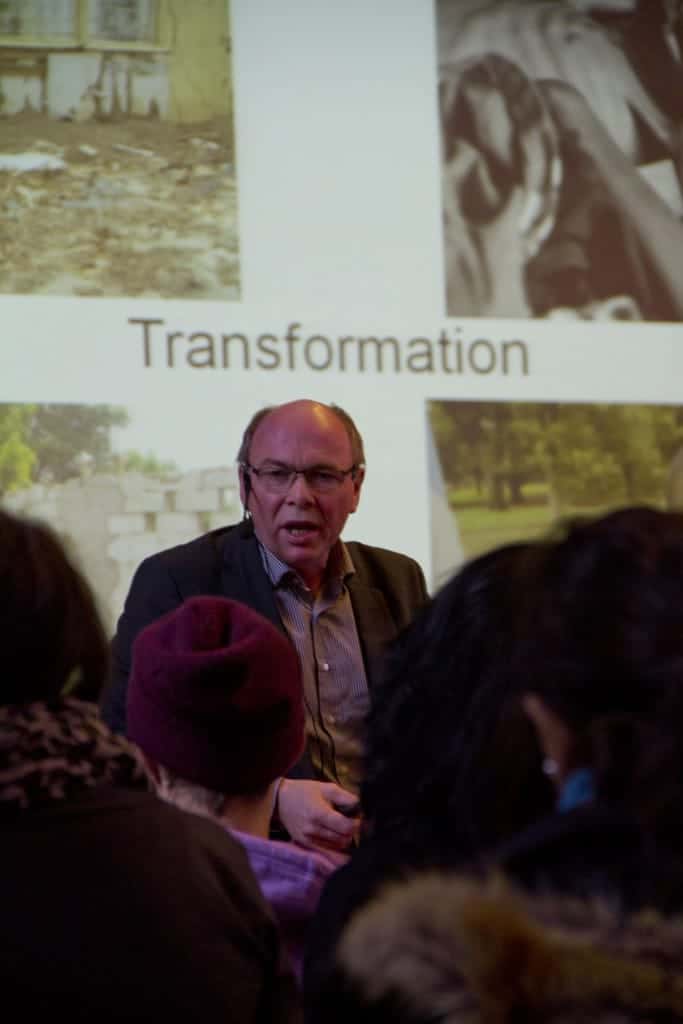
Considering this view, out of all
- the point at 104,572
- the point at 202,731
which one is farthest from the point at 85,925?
the point at 104,572

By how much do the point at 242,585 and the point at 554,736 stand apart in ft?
6.83

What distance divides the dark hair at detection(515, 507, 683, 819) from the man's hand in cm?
134

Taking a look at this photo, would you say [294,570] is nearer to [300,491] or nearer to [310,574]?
[310,574]

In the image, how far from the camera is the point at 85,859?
4.59 feet

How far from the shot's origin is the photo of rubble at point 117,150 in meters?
4.10

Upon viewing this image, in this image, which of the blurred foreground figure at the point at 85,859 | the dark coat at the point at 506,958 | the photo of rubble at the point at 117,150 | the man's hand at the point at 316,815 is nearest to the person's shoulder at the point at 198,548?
the man's hand at the point at 316,815

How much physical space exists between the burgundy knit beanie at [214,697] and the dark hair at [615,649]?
24.5 inches

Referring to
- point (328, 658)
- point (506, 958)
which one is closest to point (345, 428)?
point (328, 658)

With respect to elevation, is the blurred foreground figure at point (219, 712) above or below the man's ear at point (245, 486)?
below

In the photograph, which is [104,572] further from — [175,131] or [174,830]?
[174,830]

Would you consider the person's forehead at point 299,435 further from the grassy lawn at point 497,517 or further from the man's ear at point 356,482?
the grassy lawn at point 497,517

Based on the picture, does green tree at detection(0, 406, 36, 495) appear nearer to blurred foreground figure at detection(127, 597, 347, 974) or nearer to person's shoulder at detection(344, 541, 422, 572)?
person's shoulder at detection(344, 541, 422, 572)

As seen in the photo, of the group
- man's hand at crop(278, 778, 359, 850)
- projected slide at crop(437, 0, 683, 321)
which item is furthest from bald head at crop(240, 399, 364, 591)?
projected slide at crop(437, 0, 683, 321)

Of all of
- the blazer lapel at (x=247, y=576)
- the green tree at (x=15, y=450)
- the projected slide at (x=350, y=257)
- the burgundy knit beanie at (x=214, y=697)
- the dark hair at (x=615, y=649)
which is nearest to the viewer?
the dark hair at (x=615, y=649)
